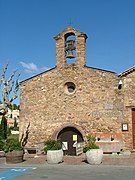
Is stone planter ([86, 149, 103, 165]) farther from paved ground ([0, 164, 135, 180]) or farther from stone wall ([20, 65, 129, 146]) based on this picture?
stone wall ([20, 65, 129, 146])

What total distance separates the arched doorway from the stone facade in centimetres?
35

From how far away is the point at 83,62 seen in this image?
17.1 meters

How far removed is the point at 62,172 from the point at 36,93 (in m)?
8.37

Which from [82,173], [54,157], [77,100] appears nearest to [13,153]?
[54,157]

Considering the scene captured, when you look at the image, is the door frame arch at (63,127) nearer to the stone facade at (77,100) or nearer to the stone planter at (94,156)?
the stone facade at (77,100)

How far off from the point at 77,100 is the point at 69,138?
2.51 m

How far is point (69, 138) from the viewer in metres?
16.8

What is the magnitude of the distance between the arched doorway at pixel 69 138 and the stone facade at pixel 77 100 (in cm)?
35

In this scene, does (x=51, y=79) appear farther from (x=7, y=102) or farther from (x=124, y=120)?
(x=124, y=120)

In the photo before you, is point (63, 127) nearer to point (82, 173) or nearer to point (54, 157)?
point (54, 157)

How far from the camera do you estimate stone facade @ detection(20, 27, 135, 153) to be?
16.2m

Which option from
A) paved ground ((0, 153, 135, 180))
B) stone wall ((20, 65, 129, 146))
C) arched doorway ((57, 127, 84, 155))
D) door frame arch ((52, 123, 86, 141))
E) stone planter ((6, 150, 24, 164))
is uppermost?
stone wall ((20, 65, 129, 146))

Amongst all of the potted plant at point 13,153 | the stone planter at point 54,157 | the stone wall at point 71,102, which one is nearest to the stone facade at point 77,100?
the stone wall at point 71,102

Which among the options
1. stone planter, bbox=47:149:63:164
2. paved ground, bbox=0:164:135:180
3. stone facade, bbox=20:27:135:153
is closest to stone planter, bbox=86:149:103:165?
paved ground, bbox=0:164:135:180
